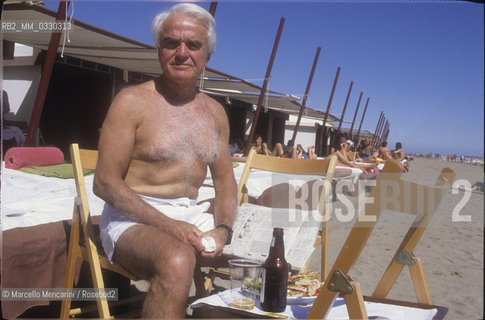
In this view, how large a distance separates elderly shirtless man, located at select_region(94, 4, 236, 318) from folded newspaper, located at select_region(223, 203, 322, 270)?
271 millimetres

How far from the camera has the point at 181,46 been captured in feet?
6.50

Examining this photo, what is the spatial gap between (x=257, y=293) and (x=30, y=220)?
4.60 ft

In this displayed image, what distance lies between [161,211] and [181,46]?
827 millimetres

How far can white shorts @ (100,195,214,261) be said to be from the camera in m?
1.78

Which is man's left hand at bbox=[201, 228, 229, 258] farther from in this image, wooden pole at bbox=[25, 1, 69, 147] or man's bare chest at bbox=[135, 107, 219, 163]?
wooden pole at bbox=[25, 1, 69, 147]

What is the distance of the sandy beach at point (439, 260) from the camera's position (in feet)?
10.7

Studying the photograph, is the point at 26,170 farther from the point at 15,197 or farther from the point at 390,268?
the point at 390,268

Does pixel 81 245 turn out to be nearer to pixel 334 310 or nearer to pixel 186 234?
pixel 186 234

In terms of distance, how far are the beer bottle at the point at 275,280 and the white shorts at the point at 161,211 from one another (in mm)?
415

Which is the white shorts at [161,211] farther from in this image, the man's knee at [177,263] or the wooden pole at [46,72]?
the wooden pole at [46,72]

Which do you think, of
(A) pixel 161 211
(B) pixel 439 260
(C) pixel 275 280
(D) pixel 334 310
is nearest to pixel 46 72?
(A) pixel 161 211

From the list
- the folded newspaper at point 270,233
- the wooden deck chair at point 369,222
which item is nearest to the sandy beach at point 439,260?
the wooden deck chair at point 369,222

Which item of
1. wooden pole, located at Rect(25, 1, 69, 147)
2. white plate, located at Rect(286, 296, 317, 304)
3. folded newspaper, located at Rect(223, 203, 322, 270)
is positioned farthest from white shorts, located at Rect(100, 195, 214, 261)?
wooden pole, located at Rect(25, 1, 69, 147)

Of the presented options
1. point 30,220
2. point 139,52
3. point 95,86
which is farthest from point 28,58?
point 30,220
